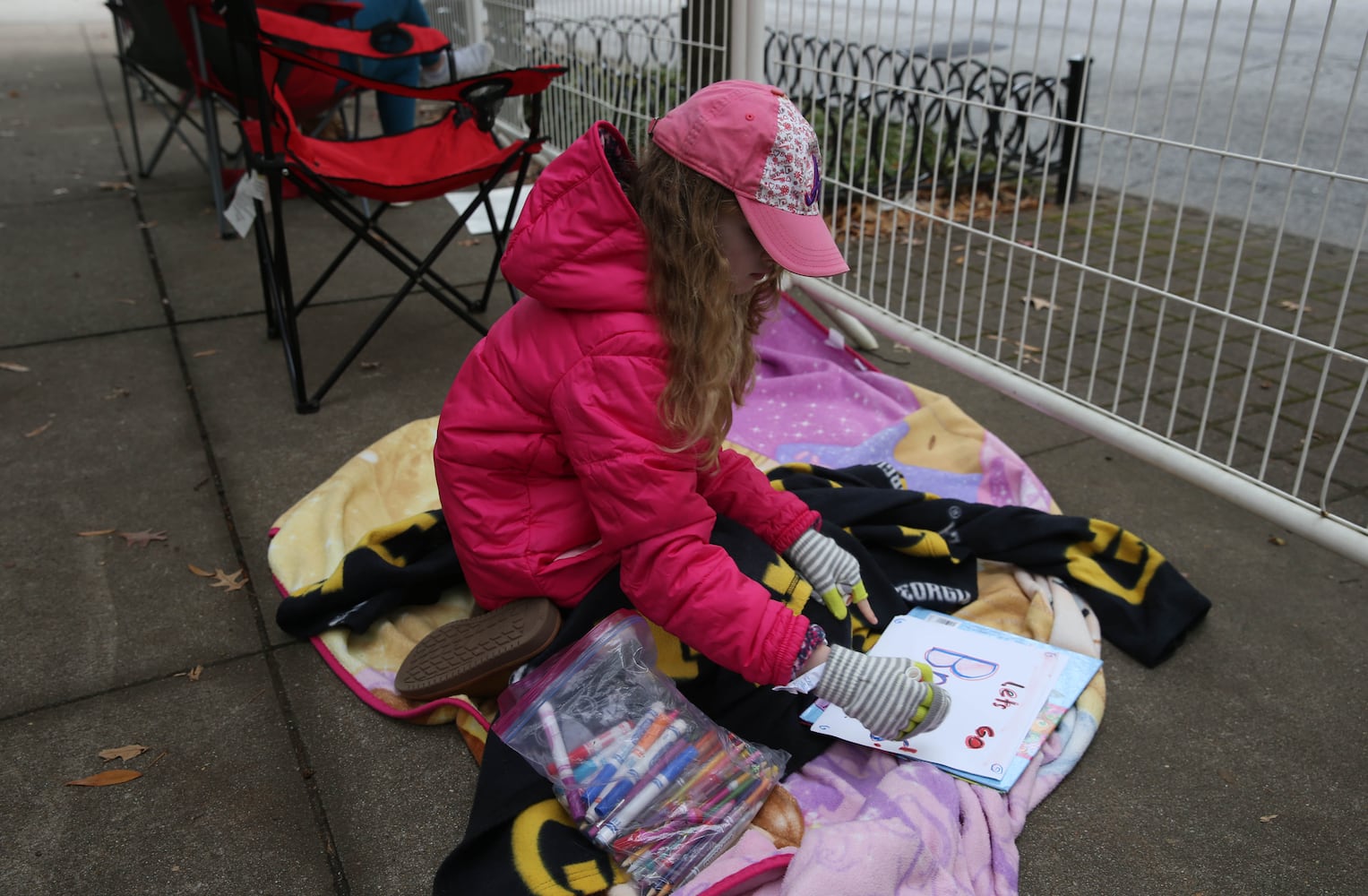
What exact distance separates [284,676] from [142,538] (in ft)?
2.36

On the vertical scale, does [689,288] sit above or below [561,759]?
above

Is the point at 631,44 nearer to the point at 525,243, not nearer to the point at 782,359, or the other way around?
the point at 782,359

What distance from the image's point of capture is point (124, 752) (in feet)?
6.54

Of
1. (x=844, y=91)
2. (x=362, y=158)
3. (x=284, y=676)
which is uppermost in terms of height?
(x=844, y=91)

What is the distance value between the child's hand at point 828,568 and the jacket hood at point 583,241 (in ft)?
2.20

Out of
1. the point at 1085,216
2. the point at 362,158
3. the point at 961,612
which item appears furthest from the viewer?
the point at 1085,216

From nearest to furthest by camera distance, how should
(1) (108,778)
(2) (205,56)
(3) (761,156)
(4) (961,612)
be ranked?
(3) (761,156)
(1) (108,778)
(4) (961,612)
(2) (205,56)

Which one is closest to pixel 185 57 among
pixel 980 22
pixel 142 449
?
pixel 142 449

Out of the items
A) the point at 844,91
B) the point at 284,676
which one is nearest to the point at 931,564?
the point at 284,676

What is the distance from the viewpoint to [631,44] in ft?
14.5

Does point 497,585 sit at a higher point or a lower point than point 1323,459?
higher

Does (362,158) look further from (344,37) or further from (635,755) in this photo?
(635,755)

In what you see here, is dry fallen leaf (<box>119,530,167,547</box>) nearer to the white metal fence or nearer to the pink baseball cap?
the pink baseball cap

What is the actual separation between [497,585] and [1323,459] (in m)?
2.46
